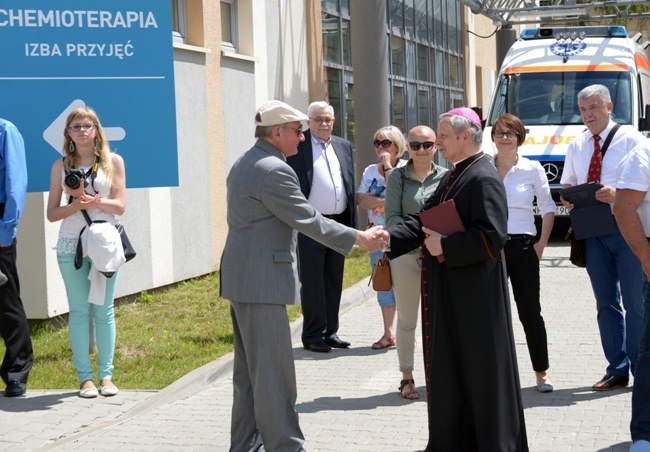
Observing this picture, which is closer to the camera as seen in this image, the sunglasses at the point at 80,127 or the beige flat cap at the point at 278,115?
the beige flat cap at the point at 278,115

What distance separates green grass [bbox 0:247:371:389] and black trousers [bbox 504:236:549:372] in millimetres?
2530

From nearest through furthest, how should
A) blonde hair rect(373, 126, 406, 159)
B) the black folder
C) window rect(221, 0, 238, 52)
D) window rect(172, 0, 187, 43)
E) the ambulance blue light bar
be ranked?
the black folder → blonde hair rect(373, 126, 406, 159) → window rect(172, 0, 187, 43) → window rect(221, 0, 238, 52) → the ambulance blue light bar

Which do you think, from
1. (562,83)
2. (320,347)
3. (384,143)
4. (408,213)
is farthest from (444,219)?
(562,83)

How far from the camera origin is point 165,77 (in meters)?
8.13

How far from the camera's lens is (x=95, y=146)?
7504 millimetres

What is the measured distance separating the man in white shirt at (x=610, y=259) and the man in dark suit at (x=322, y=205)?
2.23 metres

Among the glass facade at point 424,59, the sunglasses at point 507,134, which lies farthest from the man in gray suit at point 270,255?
the glass facade at point 424,59

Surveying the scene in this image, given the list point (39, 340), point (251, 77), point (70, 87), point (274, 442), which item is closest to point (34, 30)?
point (70, 87)

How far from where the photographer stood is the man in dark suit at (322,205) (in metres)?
9.00

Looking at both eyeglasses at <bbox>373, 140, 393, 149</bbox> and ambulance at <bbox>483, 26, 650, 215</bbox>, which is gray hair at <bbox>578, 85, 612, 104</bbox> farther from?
ambulance at <bbox>483, 26, 650, 215</bbox>

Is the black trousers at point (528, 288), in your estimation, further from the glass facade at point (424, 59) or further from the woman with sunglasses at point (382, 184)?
the glass facade at point (424, 59)

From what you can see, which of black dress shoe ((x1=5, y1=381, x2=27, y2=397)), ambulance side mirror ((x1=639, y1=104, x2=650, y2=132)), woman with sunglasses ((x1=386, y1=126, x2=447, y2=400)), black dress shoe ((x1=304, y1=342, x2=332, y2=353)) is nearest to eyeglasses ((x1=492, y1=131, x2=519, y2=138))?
woman with sunglasses ((x1=386, y1=126, x2=447, y2=400))

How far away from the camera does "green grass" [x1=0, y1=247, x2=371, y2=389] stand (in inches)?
316

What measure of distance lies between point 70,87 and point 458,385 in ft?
12.7
